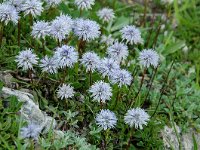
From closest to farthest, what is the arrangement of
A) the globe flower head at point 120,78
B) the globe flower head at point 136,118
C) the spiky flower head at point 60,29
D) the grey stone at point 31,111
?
the globe flower head at point 136,118, the grey stone at point 31,111, the globe flower head at point 120,78, the spiky flower head at point 60,29

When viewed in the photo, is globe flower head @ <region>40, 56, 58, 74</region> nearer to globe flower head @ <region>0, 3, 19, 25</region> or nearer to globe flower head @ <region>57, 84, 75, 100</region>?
globe flower head @ <region>57, 84, 75, 100</region>

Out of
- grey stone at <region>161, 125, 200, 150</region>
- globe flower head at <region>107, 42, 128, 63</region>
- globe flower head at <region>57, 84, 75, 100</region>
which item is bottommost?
grey stone at <region>161, 125, 200, 150</region>

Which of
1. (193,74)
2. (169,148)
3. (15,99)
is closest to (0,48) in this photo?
(15,99)

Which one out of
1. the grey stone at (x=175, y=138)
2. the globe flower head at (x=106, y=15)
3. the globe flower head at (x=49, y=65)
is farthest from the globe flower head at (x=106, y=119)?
the globe flower head at (x=106, y=15)

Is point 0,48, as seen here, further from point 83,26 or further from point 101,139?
point 101,139

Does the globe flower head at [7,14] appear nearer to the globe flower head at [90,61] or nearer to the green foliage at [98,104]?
the green foliage at [98,104]

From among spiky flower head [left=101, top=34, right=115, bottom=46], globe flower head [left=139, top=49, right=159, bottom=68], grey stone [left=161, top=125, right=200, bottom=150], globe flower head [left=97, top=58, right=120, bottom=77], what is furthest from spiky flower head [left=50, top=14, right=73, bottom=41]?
grey stone [left=161, top=125, right=200, bottom=150]

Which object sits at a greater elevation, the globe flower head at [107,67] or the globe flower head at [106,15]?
the globe flower head at [106,15]

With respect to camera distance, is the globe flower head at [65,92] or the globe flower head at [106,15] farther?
the globe flower head at [106,15]
